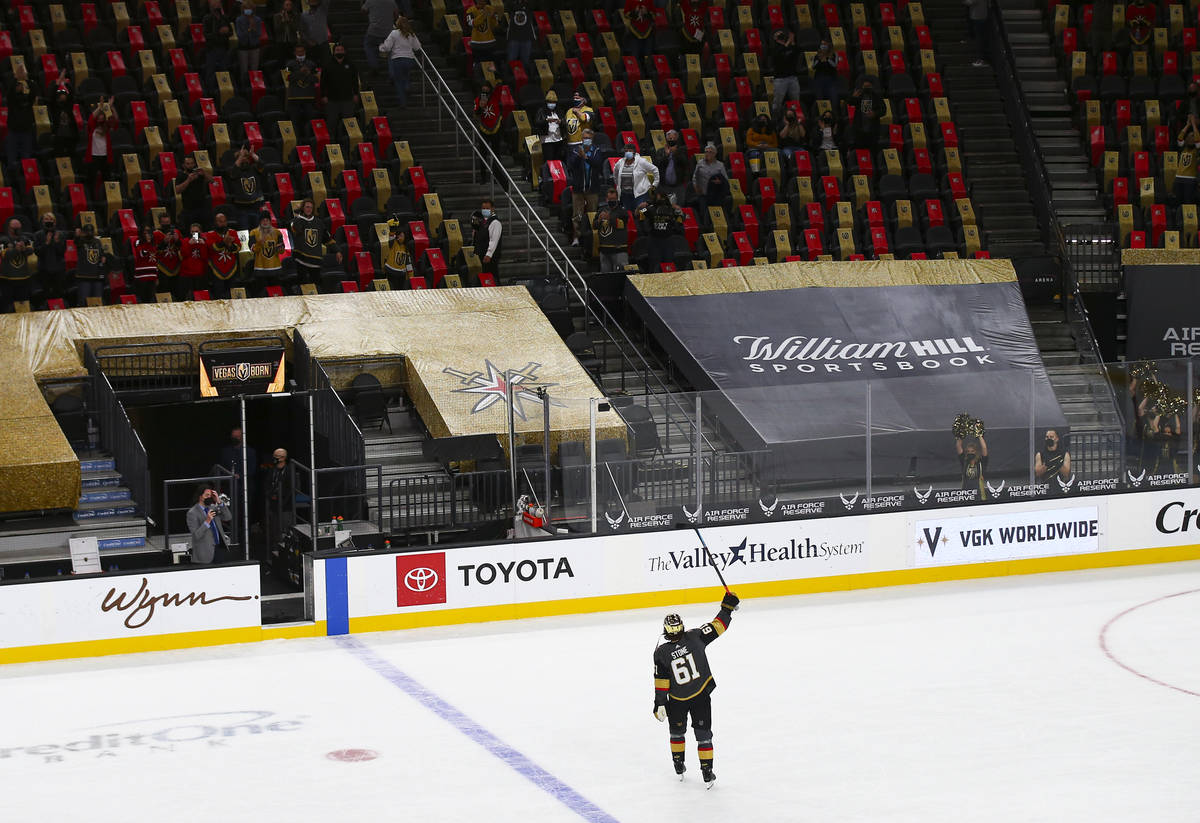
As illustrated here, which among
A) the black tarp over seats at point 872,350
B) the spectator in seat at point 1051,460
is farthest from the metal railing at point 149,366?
the spectator in seat at point 1051,460

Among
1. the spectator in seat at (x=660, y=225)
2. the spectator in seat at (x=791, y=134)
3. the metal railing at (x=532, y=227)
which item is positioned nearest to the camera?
the metal railing at (x=532, y=227)

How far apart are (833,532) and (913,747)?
5.85 m

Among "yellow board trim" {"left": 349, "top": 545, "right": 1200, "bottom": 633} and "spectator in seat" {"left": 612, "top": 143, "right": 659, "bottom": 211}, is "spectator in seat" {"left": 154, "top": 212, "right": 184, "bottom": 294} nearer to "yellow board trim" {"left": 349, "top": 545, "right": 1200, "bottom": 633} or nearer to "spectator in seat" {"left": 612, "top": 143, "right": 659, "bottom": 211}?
"spectator in seat" {"left": 612, "top": 143, "right": 659, "bottom": 211}

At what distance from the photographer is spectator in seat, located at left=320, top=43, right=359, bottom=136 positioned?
959 inches

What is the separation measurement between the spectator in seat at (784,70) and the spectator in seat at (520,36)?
3.88 metres

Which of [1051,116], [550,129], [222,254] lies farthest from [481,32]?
[1051,116]

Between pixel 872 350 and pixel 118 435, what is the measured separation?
9978mm

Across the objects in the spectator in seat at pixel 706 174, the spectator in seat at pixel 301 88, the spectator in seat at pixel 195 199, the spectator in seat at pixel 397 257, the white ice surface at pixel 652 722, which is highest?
the spectator in seat at pixel 301 88

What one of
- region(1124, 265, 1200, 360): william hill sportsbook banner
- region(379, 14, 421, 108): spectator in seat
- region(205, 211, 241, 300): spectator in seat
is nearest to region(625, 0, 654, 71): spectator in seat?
region(379, 14, 421, 108): spectator in seat

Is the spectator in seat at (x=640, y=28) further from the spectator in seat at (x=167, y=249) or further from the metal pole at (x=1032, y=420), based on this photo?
the metal pole at (x=1032, y=420)

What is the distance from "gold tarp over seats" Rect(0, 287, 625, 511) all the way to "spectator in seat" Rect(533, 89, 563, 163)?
3.38 meters

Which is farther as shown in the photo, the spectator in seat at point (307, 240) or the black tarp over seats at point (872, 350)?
the spectator in seat at point (307, 240)

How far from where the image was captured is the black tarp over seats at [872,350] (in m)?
18.4

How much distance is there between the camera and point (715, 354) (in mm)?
21984
